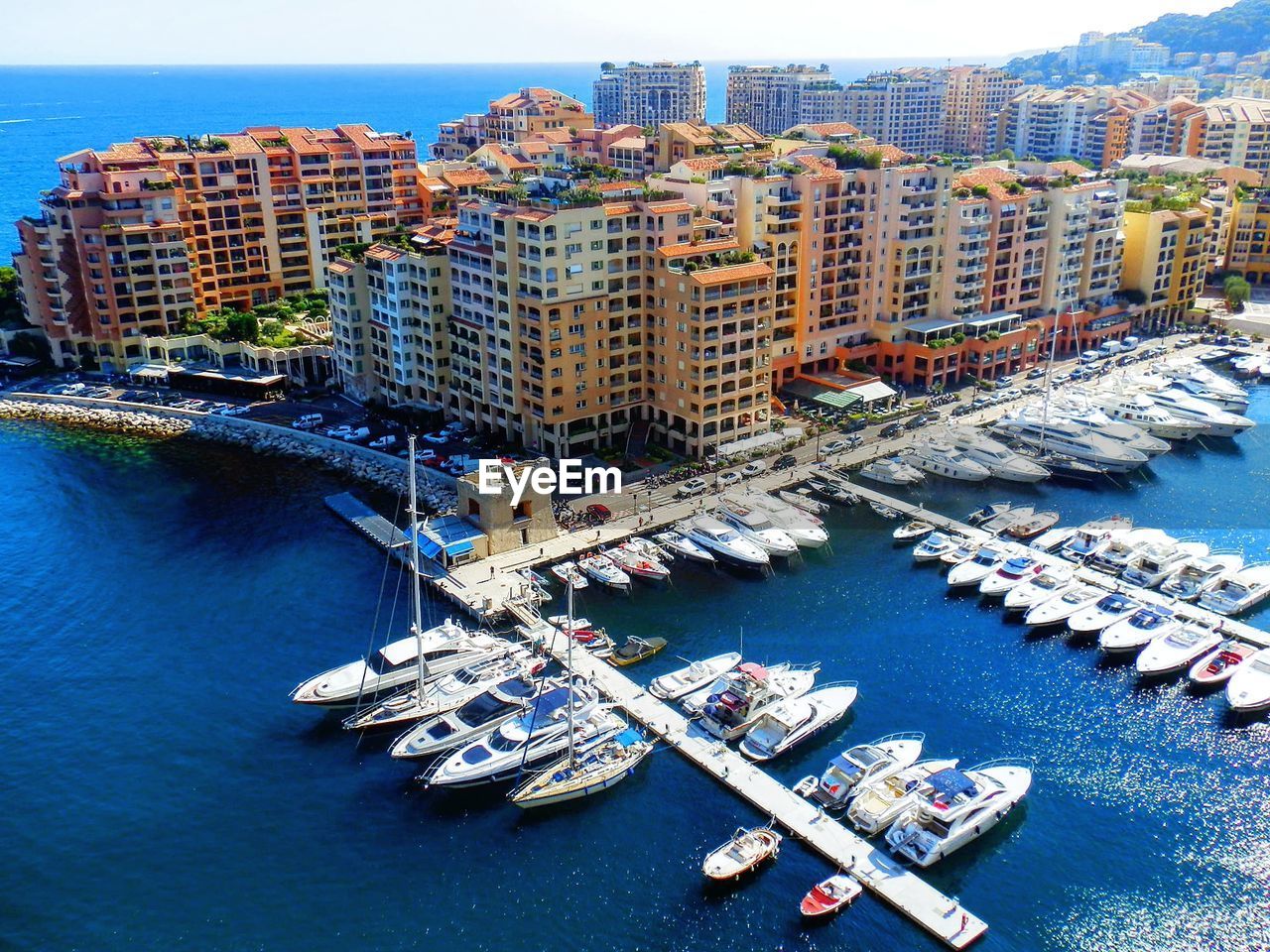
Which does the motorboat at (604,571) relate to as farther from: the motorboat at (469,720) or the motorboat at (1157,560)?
the motorboat at (1157,560)

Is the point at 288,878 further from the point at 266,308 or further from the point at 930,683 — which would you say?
the point at 266,308

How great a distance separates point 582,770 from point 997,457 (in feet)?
194

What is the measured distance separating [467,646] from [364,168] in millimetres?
95419

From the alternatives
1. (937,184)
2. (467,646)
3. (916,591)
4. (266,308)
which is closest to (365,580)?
(467,646)

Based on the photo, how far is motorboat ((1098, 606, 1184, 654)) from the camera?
7300cm

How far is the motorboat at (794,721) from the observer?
63.6 metres

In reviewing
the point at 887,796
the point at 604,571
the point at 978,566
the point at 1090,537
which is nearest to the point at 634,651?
the point at 604,571

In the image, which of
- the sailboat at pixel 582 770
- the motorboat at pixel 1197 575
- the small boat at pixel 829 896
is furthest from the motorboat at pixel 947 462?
the small boat at pixel 829 896

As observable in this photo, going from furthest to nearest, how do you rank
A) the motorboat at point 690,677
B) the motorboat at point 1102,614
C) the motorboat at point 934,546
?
the motorboat at point 934,546
the motorboat at point 1102,614
the motorboat at point 690,677

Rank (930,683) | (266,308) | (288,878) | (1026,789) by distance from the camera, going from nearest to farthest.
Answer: (288,878), (1026,789), (930,683), (266,308)

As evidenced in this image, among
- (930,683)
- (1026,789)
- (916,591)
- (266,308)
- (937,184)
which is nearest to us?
(1026,789)

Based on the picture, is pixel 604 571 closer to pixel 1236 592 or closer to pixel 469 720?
pixel 469 720

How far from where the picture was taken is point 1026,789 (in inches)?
2367

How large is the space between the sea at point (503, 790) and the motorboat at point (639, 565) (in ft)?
5.87
